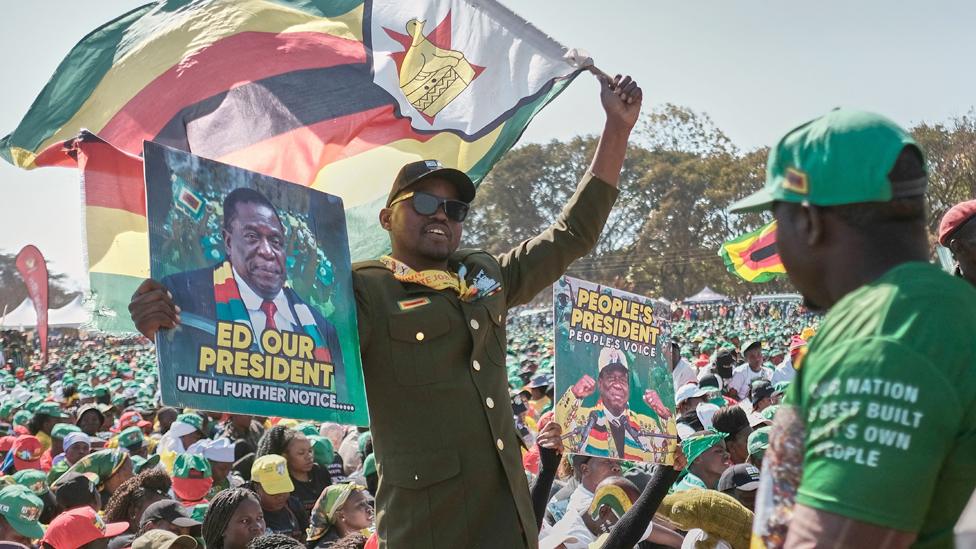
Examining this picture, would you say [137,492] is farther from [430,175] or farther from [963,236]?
[963,236]

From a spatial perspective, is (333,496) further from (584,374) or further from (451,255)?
(451,255)

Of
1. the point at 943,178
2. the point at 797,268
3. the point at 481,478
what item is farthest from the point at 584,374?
the point at 943,178

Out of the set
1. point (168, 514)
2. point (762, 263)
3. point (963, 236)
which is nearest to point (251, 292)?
point (963, 236)

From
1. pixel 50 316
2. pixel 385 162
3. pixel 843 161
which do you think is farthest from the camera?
pixel 50 316

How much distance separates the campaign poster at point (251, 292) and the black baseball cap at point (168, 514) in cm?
295

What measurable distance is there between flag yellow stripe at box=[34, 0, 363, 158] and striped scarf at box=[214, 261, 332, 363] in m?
1.38

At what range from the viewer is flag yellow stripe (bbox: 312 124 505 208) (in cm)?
431

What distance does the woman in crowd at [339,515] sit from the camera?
602 centimetres

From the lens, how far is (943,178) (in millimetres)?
35125

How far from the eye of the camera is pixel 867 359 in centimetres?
149

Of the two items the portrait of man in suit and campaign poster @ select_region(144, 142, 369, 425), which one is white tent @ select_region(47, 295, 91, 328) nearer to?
the portrait of man in suit

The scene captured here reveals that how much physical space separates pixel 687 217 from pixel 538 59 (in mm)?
50099

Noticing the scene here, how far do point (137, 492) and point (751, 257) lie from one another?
852cm

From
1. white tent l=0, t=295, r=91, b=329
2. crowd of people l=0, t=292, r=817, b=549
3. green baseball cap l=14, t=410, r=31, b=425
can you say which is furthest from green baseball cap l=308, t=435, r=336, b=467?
white tent l=0, t=295, r=91, b=329
